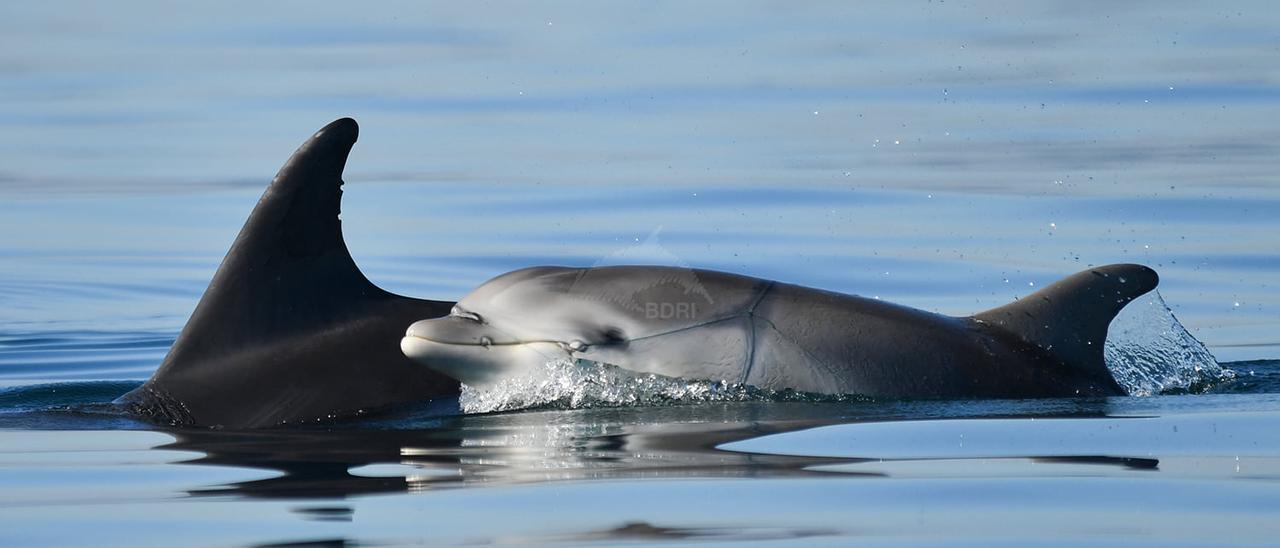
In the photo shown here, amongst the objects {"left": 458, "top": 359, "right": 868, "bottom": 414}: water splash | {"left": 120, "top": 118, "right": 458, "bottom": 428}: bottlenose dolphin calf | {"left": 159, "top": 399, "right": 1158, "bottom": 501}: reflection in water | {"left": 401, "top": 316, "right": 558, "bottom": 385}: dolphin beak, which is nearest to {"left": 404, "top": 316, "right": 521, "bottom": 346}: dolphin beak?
{"left": 401, "top": 316, "right": 558, "bottom": 385}: dolphin beak

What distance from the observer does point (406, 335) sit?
9.84m

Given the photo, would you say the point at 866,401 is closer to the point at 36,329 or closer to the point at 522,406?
the point at 522,406

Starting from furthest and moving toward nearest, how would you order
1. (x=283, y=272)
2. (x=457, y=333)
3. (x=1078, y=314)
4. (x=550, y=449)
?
(x=283, y=272) → (x=1078, y=314) → (x=457, y=333) → (x=550, y=449)

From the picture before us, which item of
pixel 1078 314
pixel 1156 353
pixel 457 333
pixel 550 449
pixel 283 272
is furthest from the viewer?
pixel 1156 353

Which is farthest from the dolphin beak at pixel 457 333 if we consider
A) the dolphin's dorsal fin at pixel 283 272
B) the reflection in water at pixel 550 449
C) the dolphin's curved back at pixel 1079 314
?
the dolphin's curved back at pixel 1079 314

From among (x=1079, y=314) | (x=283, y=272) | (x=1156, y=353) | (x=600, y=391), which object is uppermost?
(x=283, y=272)

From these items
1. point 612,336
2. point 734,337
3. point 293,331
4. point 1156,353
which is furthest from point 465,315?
point 1156,353

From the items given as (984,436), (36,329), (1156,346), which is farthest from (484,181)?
(984,436)

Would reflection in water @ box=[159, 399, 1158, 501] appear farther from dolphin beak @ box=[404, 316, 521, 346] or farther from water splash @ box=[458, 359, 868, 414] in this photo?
dolphin beak @ box=[404, 316, 521, 346]

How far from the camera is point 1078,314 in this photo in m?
10.1

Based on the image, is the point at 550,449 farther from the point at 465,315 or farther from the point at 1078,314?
the point at 1078,314

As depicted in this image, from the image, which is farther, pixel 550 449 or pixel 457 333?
pixel 457 333

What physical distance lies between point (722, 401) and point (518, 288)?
1116 millimetres

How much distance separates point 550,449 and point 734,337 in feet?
4.71
